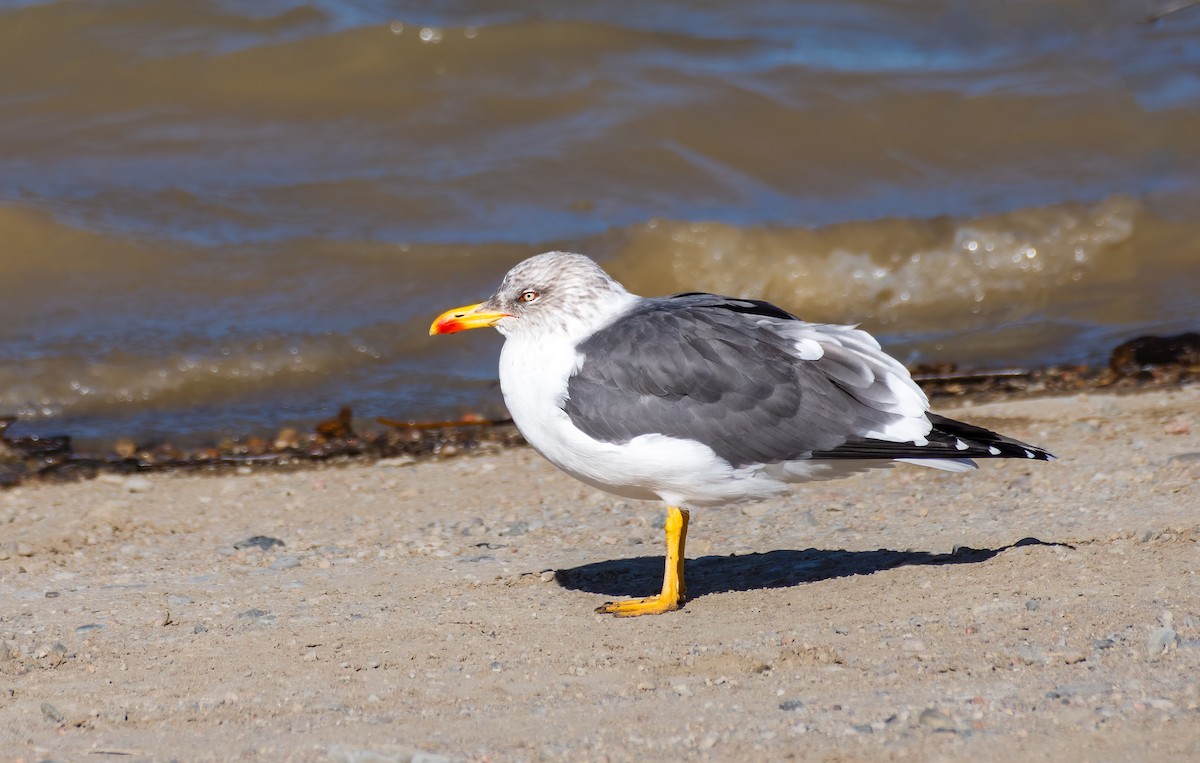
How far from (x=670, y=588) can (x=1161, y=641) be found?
171 centimetres

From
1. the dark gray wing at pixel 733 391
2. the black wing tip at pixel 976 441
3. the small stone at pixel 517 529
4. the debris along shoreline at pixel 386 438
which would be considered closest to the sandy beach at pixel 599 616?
the small stone at pixel 517 529

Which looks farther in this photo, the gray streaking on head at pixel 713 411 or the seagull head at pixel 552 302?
the seagull head at pixel 552 302

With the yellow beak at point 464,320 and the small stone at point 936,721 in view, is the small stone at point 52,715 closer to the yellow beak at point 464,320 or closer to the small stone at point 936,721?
the yellow beak at point 464,320

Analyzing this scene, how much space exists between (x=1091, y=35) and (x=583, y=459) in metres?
12.3

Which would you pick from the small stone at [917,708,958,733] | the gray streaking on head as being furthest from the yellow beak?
the small stone at [917,708,958,733]

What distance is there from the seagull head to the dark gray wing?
7.3 inches

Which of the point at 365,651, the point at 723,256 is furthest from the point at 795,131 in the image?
the point at 365,651

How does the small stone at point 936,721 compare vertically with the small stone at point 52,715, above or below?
above

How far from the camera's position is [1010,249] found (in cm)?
1091

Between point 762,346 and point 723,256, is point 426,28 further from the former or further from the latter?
point 762,346

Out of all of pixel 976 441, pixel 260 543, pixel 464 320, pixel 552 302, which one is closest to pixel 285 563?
pixel 260 543

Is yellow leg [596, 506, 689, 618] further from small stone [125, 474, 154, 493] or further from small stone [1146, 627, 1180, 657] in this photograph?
small stone [125, 474, 154, 493]

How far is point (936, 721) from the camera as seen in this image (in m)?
3.67

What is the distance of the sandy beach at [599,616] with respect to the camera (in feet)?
12.4
